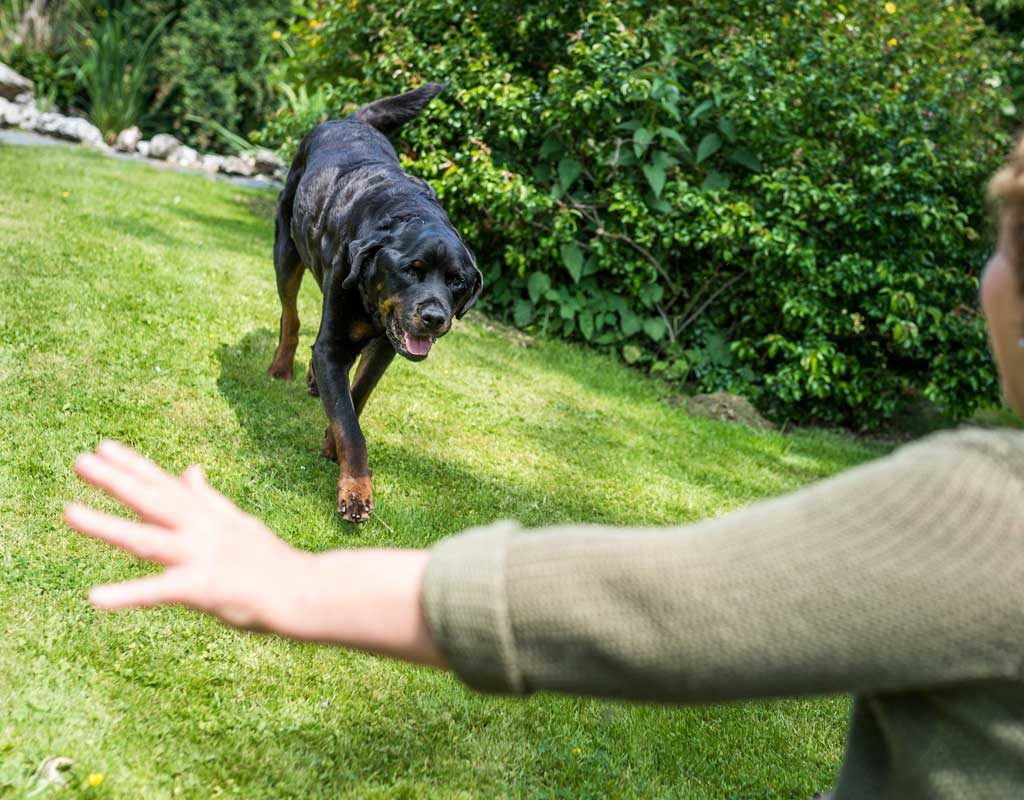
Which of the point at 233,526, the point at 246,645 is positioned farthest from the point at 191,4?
the point at 233,526

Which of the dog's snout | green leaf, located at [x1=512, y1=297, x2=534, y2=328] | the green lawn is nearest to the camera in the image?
the green lawn

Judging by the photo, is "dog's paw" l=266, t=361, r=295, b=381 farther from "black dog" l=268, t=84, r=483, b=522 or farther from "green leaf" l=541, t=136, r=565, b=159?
"green leaf" l=541, t=136, r=565, b=159

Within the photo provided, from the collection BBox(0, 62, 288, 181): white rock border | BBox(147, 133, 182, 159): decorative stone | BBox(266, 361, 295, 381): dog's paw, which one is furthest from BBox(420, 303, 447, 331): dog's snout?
BBox(147, 133, 182, 159): decorative stone

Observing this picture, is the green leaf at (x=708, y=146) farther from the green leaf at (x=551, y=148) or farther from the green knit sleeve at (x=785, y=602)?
the green knit sleeve at (x=785, y=602)

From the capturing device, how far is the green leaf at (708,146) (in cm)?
768

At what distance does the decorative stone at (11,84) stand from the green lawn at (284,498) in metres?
7.44

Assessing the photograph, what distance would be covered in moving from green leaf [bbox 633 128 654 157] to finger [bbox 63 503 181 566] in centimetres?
697

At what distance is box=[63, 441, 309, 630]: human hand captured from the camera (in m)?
1.00

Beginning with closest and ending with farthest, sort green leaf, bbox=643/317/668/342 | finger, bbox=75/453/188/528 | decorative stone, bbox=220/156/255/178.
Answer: finger, bbox=75/453/188/528
green leaf, bbox=643/317/668/342
decorative stone, bbox=220/156/255/178

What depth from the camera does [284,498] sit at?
13.0 ft

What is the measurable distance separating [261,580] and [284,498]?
302cm

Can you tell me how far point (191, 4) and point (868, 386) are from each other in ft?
40.3

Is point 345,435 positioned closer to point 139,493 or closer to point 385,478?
point 385,478

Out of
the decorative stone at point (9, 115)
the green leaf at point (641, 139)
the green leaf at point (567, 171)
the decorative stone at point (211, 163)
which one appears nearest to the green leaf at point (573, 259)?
the green leaf at point (567, 171)
